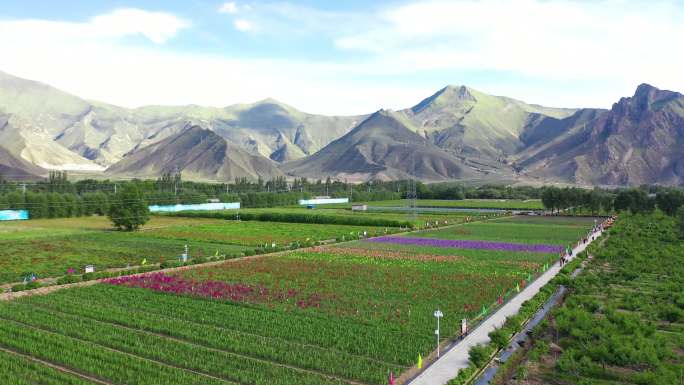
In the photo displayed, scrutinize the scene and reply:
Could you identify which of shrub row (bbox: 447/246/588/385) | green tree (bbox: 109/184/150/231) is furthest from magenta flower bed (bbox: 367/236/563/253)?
green tree (bbox: 109/184/150/231)

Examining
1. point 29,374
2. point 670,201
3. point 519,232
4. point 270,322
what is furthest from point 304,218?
point 29,374

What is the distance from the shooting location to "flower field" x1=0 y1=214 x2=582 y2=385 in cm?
2055

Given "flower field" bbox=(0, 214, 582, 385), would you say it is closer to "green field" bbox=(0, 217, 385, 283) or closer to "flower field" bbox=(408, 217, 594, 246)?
"green field" bbox=(0, 217, 385, 283)

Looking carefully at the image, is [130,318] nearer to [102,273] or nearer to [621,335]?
[102,273]

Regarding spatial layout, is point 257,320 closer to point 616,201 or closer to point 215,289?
point 215,289

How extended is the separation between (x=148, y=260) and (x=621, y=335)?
124ft

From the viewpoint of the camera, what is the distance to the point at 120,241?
63000 millimetres

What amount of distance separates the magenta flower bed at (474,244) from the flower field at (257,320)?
1168 centimetres

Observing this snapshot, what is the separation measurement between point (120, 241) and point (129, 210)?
14889 mm

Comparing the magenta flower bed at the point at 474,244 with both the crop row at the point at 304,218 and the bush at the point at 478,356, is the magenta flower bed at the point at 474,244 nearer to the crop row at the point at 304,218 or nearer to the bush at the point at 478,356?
the crop row at the point at 304,218

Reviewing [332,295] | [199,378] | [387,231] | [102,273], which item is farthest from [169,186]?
[199,378]

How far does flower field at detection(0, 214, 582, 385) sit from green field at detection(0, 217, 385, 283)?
8.84m

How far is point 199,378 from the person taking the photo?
63.8 feet

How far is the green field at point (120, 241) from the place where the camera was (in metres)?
46.7
